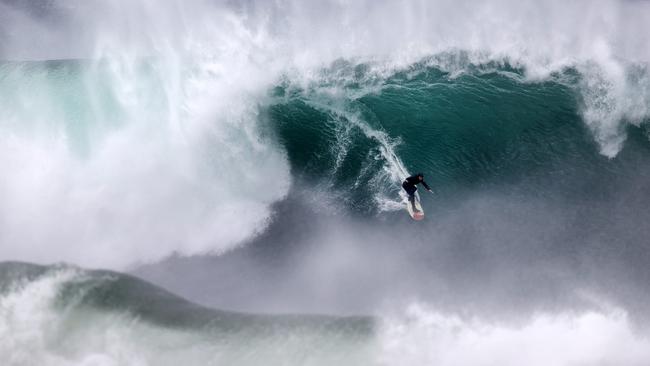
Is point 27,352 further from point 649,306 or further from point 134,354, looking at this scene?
point 649,306

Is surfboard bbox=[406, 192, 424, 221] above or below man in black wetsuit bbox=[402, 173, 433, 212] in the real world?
below

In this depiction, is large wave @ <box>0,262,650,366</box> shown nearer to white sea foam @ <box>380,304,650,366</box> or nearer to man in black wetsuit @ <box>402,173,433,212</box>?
white sea foam @ <box>380,304,650,366</box>

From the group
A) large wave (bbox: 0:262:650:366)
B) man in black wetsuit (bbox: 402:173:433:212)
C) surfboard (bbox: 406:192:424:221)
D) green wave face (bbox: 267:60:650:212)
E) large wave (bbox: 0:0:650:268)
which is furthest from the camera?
green wave face (bbox: 267:60:650:212)

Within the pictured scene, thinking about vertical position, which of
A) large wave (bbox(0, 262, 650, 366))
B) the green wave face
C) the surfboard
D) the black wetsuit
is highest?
the green wave face

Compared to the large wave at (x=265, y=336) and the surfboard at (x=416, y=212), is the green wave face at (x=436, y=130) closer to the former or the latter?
the surfboard at (x=416, y=212)

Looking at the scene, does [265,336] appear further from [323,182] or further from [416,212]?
[416,212]

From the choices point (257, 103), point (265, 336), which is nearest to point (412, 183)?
point (265, 336)

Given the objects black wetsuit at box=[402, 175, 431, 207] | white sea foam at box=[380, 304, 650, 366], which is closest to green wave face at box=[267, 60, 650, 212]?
black wetsuit at box=[402, 175, 431, 207]

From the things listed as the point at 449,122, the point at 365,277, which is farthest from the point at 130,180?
the point at 449,122
